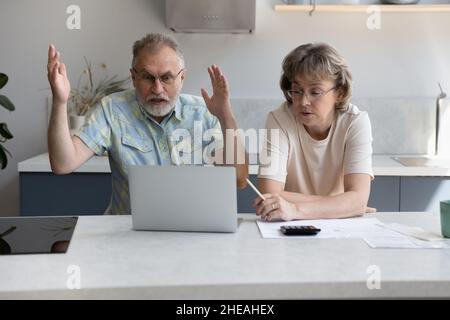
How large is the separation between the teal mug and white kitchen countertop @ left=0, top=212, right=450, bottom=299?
0.16 m

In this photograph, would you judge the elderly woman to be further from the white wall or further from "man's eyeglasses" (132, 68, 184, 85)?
the white wall

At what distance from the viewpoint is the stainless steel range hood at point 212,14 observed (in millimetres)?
3439

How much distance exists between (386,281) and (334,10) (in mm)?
2591

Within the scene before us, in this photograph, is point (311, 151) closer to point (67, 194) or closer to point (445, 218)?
point (445, 218)

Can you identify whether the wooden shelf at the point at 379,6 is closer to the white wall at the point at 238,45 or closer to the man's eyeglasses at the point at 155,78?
the white wall at the point at 238,45

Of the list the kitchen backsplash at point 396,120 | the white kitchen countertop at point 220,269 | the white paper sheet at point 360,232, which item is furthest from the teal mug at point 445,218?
Result: the kitchen backsplash at point 396,120

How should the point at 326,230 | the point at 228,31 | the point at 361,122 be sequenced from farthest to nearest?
the point at 228,31 → the point at 361,122 → the point at 326,230

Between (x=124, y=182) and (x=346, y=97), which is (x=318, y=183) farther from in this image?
(x=124, y=182)

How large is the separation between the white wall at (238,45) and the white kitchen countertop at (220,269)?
215cm

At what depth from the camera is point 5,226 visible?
192 cm

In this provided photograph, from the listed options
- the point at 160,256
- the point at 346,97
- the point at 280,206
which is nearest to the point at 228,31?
the point at 346,97

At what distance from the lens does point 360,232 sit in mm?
1836

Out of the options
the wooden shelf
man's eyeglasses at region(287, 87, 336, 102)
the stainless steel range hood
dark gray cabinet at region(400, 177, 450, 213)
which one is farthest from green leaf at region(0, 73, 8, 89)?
dark gray cabinet at region(400, 177, 450, 213)

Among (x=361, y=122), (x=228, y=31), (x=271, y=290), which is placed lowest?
(x=271, y=290)
